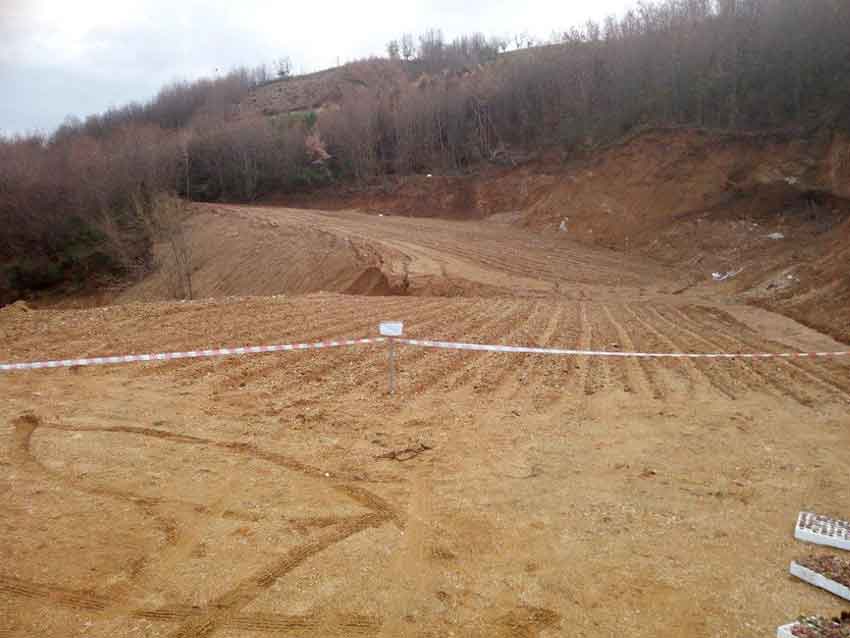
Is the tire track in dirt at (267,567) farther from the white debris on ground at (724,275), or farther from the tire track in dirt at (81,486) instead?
the white debris on ground at (724,275)

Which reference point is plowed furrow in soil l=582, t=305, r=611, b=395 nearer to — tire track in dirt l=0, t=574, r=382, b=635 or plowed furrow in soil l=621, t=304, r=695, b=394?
plowed furrow in soil l=621, t=304, r=695, b=394

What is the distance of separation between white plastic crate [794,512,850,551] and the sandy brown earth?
0.45 feet

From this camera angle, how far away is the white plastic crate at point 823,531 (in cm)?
514

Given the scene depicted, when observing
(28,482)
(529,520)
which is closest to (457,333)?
(529,520)

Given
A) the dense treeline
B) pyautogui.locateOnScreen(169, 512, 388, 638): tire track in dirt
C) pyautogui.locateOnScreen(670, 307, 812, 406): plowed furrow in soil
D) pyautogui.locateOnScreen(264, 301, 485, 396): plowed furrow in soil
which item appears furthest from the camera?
the dense treeline

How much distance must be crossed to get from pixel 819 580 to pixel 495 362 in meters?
6.07

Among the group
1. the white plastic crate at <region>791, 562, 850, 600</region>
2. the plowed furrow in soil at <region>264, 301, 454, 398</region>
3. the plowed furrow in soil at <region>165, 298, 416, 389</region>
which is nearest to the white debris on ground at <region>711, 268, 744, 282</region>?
the plowed furrow in soil at <region>165, 298, 416, 389</region>

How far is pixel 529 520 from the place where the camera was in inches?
218

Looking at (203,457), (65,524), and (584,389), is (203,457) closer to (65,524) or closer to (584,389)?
(65,524)

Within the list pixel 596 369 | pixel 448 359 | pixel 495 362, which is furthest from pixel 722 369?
pixel 448 359

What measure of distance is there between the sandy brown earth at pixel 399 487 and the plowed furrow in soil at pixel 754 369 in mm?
71

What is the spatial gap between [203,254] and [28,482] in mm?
28397

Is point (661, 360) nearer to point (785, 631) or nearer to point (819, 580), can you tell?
point (819, 580)

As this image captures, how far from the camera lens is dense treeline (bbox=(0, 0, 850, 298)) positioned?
30.1 metres
